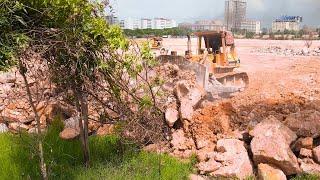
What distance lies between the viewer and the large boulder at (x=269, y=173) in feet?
23.1

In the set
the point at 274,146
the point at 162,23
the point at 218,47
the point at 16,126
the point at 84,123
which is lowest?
the point at 16,126

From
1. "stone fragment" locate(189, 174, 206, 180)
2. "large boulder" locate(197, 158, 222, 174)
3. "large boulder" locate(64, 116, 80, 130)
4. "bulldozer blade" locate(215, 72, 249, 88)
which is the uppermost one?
"bulldozer blade" locate(215, 72, 249, 88)

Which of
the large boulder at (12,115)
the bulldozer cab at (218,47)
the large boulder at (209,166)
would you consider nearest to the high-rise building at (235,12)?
the bulldozer cab at (218,47)

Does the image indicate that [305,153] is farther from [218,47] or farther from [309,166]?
[218,47]

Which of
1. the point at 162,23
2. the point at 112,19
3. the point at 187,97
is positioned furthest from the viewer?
the point at 162,23

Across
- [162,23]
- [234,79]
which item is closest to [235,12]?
[234,79]

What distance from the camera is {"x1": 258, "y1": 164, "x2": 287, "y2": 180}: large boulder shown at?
23.1 ft

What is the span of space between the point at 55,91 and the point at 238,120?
10.6ft

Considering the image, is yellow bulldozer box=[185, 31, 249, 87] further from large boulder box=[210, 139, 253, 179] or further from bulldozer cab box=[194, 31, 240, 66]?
large boulder box=[210, 139, 253, 179]

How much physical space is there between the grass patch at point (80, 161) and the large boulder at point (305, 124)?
1.80 m

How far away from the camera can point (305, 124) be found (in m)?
7.95

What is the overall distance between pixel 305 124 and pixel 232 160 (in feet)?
4.70

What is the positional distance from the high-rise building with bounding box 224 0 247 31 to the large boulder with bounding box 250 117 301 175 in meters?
46.9

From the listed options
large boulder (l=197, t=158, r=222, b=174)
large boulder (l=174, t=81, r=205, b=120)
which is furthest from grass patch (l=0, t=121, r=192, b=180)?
large boulder (l=174, t=81, r=205, b=120)
